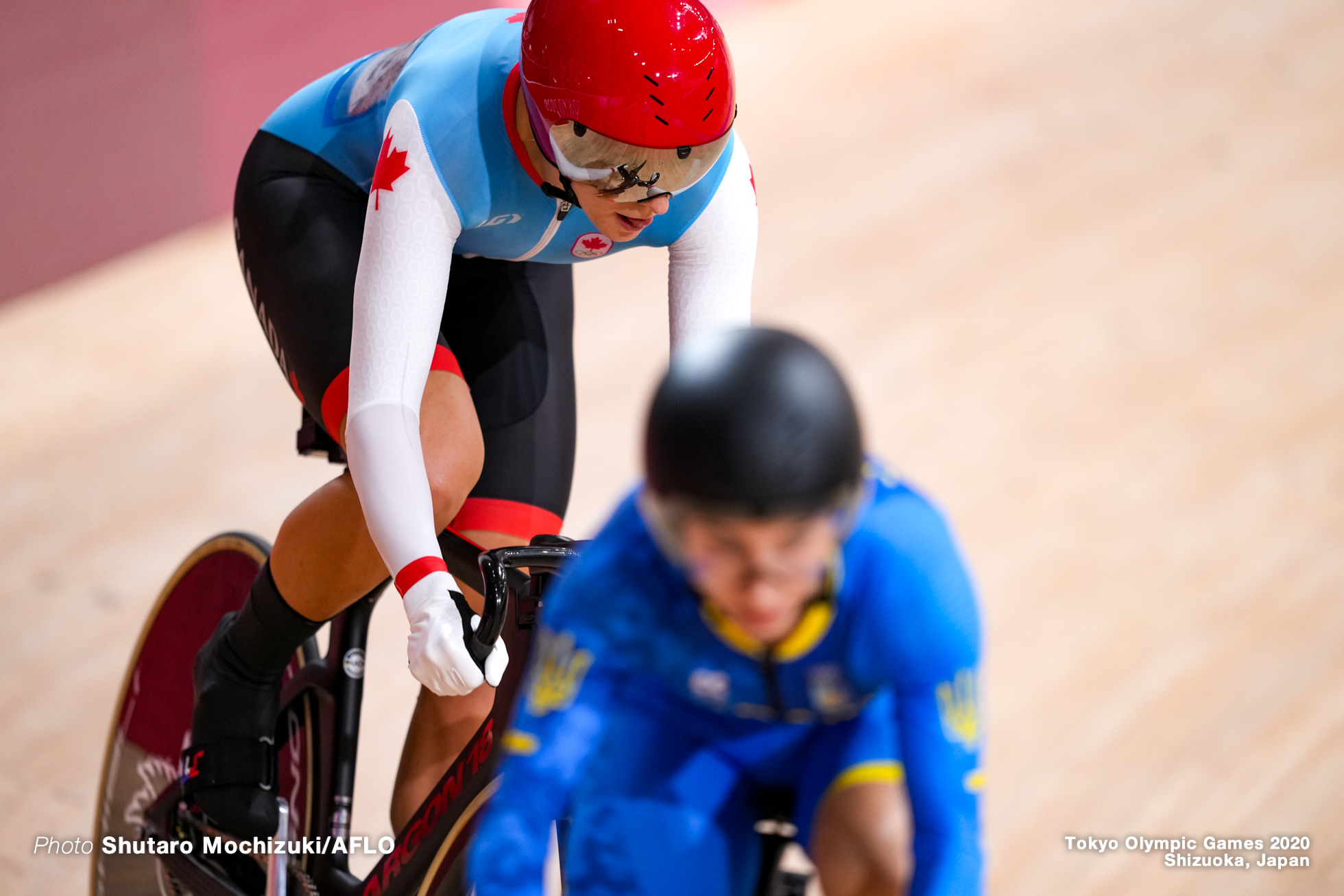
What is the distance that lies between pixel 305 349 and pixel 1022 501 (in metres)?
2.30

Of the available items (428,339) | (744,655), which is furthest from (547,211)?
(744,655)

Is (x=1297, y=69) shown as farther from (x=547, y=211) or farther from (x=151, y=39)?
(x=547, y=211)

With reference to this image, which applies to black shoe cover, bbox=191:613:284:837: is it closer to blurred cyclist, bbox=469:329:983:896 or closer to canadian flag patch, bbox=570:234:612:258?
canadian flag patch, bbox=570:234:612:258

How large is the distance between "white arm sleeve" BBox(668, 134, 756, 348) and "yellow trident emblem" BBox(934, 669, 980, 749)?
73 centimetres

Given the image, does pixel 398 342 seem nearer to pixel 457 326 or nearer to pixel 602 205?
pixel 602 205

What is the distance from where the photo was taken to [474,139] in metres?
1.60

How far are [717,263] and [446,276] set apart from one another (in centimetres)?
34

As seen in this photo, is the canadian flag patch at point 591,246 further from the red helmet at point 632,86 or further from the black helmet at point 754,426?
the black helmet at point 754,426

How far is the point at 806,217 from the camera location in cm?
491

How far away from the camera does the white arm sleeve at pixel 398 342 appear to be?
150 cm

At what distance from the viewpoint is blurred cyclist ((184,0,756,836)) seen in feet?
4.80

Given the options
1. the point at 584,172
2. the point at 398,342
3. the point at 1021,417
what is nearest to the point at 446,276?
the point at 398,342

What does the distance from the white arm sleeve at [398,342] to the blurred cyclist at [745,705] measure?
0.41 m

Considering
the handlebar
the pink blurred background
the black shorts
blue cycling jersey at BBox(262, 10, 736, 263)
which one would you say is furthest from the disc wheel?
the pink blurred background
